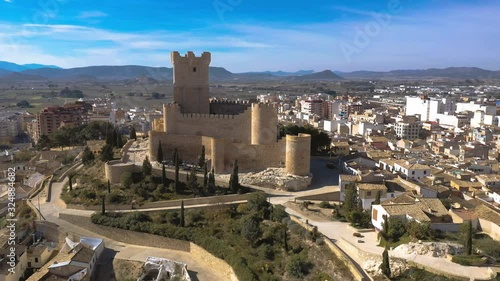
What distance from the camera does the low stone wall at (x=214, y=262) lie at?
19.9m

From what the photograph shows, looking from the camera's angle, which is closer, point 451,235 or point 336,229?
point 451,235

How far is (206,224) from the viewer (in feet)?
77.5

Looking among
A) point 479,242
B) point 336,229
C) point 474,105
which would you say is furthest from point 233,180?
point 474,105

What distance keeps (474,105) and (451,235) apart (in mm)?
78447

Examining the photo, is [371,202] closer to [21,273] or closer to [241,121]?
[241,121]

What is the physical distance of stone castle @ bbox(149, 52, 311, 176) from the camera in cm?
2731

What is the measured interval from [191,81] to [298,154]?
9.35 m


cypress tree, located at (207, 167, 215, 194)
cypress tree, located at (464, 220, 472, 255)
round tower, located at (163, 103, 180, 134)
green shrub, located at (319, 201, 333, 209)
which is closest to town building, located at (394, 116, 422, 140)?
green shrub, located at (319, 201, 333, 209)

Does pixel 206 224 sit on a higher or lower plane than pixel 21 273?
higher

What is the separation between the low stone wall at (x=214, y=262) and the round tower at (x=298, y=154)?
7.93 meters

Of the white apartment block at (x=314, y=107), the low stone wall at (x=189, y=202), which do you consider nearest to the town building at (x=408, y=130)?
the white apartment block at (x=314, y=107)

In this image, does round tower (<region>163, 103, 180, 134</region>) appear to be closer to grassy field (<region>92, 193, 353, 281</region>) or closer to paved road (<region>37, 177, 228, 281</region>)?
grassy field (<region>92, 193, 353, 281</region>)

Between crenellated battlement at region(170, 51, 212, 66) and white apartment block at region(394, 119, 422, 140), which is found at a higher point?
crenellated battlement at region(170, 51, 212, 66)

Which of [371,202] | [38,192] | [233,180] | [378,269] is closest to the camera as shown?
[378,269]
